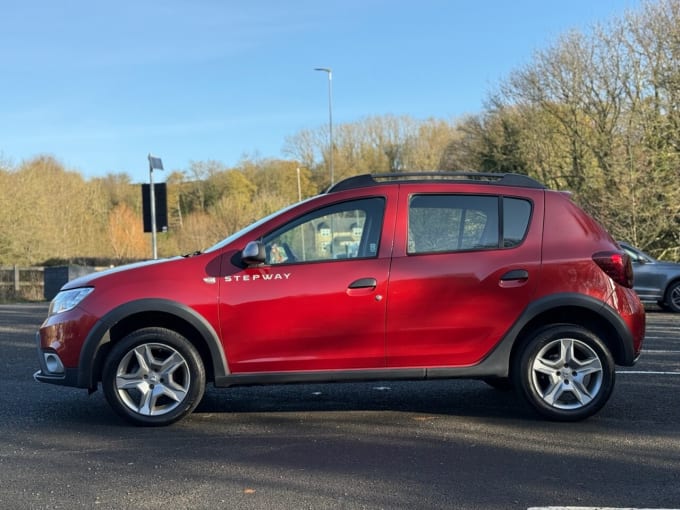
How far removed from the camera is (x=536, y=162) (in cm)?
2844

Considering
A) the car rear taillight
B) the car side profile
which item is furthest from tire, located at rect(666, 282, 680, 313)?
the car rear taillight

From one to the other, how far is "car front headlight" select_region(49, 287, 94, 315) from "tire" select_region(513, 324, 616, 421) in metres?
3.33

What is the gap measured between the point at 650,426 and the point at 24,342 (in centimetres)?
868

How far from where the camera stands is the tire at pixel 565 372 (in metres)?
5.33

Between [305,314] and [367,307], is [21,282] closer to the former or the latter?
[305,314]

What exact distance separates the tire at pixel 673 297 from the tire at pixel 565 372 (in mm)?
10259

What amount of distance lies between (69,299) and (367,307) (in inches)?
89.0

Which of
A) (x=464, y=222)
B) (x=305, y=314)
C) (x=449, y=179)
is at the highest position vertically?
(x=449, y=179)

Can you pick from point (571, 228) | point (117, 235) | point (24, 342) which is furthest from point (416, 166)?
point (571, 228)

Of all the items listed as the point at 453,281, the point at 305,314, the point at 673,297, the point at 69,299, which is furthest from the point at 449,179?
the point at 673,297

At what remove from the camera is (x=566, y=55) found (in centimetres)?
2572

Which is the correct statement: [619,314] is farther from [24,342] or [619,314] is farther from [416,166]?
[416,166]

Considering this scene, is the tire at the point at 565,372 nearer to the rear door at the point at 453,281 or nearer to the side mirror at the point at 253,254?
the rear door at the point at 453,281

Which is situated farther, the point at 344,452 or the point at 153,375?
the point at 153,375
